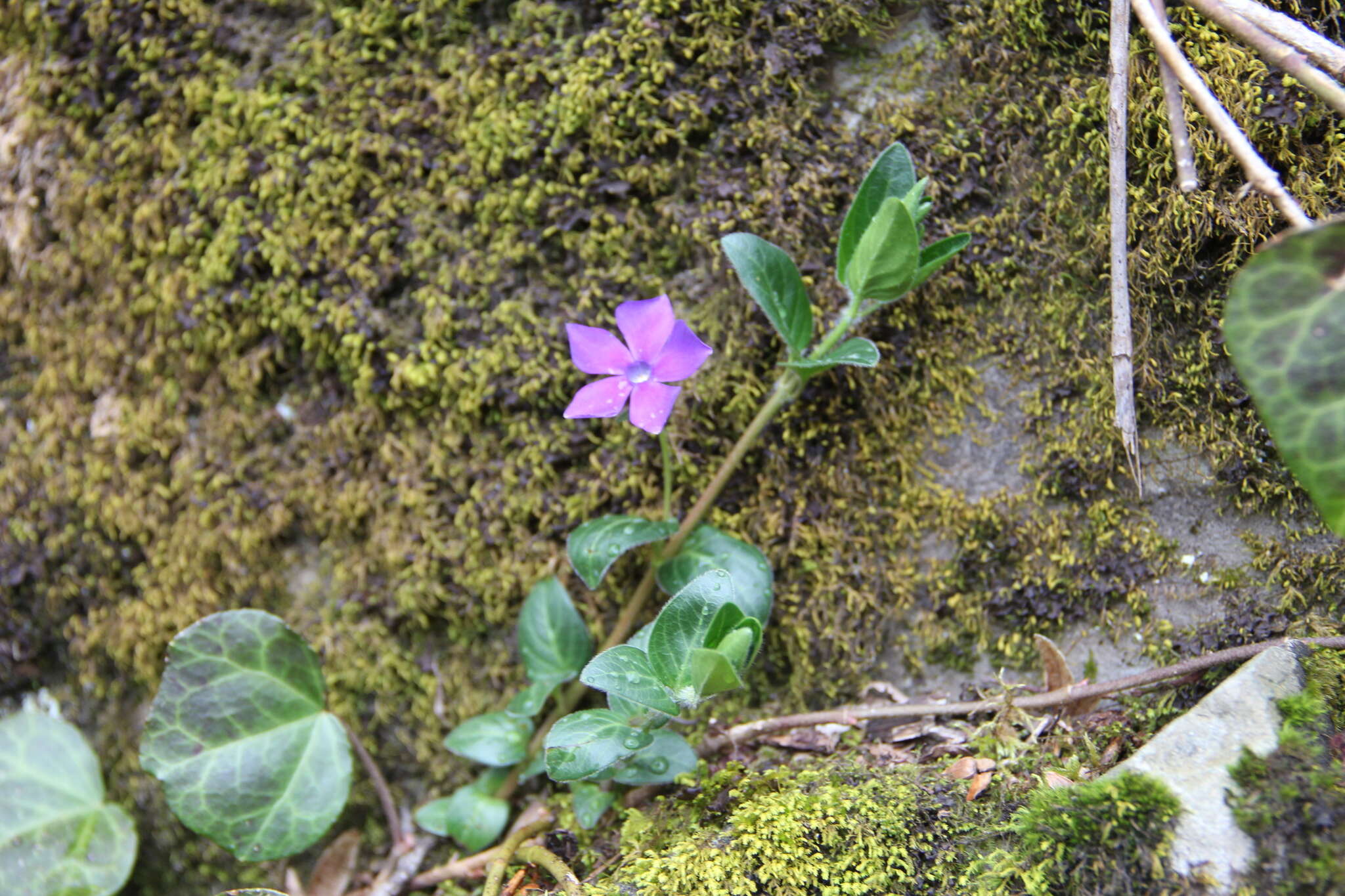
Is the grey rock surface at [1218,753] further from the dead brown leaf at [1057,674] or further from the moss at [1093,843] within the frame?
the dead brown leaf at [1057,674]

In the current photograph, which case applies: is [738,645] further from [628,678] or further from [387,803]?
[387,803]

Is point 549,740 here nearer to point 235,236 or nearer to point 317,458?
point 317,458

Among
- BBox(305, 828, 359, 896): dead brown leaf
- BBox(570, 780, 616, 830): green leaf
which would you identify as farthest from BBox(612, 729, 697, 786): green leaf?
BBox(305, 828, 359, 896): dead brown leaf

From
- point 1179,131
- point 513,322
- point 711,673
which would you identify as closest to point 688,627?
point 711,673

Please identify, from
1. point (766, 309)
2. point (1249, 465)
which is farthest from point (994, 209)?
point (1249, 465)

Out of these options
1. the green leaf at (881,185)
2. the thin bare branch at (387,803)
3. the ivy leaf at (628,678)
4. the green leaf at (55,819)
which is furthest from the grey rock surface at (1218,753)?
the green leaf at (55,819)

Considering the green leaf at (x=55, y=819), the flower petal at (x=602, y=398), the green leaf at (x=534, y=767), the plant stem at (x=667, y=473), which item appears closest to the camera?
the flower petal at (x=602, y=398)

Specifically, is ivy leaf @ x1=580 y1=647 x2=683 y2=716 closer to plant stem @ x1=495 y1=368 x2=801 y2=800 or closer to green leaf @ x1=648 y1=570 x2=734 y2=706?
green leaf @ x1=648 y1=570 x2=734 y2=706
